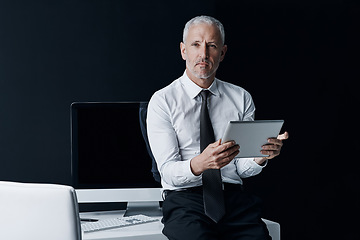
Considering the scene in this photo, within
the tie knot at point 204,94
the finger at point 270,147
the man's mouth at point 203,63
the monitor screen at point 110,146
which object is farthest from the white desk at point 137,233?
the man's mouth at point 203,63

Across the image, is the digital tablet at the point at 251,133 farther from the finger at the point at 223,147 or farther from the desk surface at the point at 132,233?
the desk surface at the point at 132,233

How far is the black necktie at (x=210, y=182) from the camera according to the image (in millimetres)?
2041

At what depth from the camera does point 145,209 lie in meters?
2.75

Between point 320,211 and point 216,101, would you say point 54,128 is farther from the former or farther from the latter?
point 320,211

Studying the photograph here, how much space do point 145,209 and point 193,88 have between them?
0.86 metres

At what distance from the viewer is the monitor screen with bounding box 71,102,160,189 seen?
2.62m

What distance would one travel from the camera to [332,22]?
3146 mm

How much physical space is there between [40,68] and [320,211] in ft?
6.60

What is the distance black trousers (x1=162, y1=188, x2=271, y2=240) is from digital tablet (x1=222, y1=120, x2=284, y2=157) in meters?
0.26

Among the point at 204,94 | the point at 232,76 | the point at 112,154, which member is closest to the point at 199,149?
the point at 204,94

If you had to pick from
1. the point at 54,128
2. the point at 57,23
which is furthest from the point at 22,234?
the point at 57,23

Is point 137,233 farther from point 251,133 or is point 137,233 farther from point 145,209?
point 251,133

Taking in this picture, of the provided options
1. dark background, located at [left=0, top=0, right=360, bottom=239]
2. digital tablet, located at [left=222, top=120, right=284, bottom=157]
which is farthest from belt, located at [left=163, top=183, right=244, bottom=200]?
dark background, located at [left=0, top=0, right=360, bottom=239]

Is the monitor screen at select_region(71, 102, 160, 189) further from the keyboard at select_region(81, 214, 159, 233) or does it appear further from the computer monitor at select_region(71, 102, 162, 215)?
the keyboard at select_region(81, 214, 159, 233)
